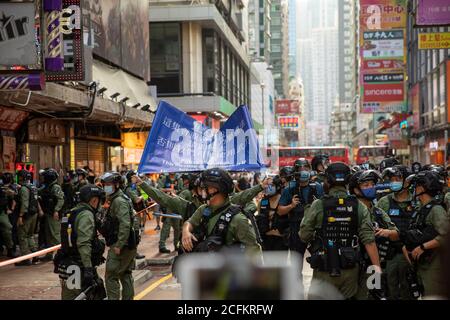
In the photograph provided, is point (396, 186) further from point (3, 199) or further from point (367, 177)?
point (3, 199)

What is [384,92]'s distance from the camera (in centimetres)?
3856

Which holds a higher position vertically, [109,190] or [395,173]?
[395,173]

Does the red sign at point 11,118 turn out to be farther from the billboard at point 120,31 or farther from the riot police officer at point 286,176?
the riot police officer at point 286,176

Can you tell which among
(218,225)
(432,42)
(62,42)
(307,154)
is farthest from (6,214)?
(307,154)

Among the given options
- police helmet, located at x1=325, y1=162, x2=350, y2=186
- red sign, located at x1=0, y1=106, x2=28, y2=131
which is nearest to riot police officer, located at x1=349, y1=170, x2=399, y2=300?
police helmet, located at x1=325, y1=162, x2=350, y2=186

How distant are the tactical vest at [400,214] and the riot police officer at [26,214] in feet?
25.5

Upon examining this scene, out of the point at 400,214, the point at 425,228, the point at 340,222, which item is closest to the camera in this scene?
the point at 340,222

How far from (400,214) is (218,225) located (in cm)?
281

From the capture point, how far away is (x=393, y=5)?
1375 inches

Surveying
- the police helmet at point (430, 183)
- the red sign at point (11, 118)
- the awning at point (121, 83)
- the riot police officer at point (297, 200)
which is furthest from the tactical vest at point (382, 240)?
the awning at point (121, 83)

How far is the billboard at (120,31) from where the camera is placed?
822 inches

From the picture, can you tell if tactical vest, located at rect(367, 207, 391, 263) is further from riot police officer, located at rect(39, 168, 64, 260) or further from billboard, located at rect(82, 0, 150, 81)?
billboard, located at rect(82, 0, 150, 81)
